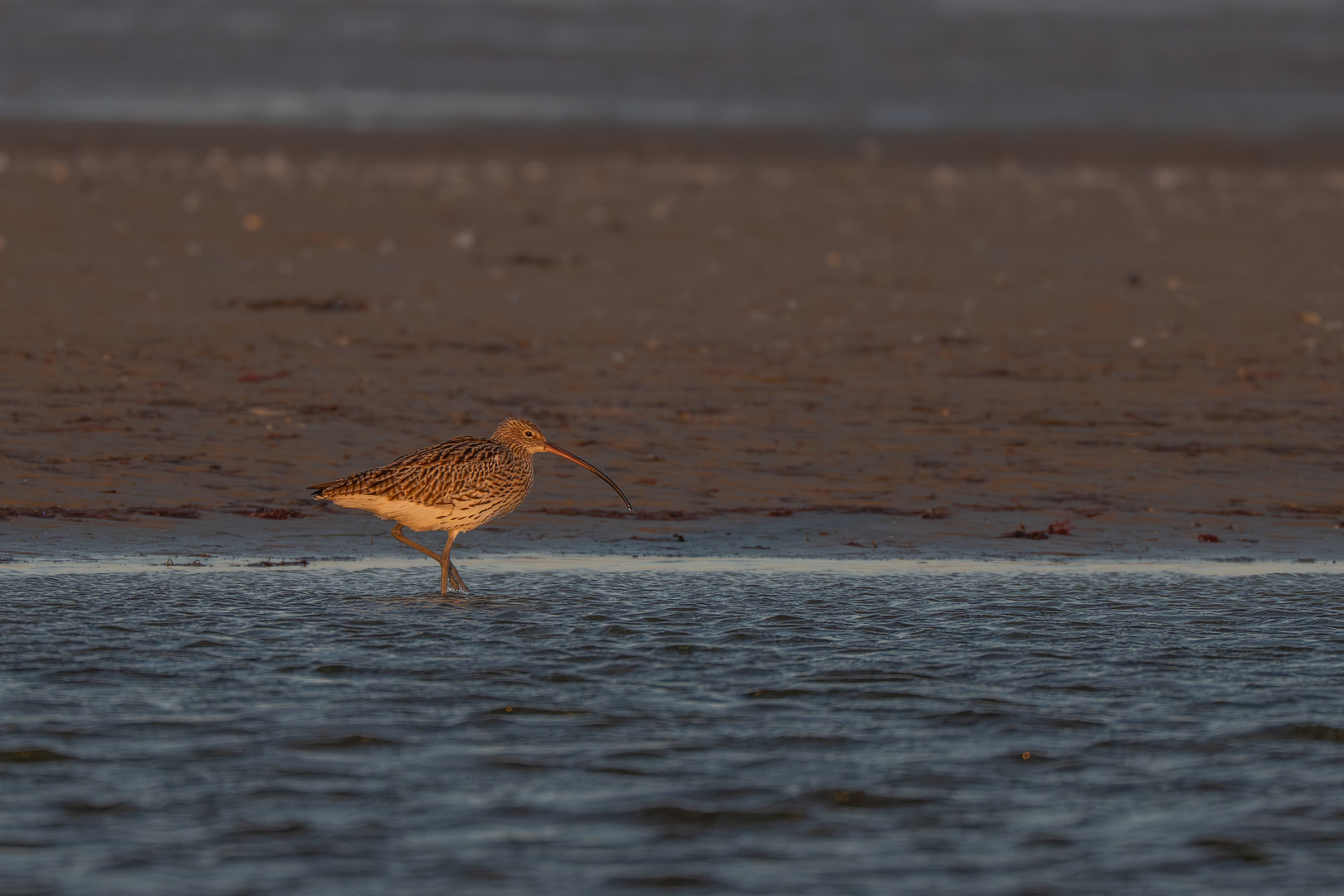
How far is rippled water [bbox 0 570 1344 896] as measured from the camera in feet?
18.3

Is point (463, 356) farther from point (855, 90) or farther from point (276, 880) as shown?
point (855, 90)

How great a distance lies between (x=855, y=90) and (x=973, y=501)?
33909mm

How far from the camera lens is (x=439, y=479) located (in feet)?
32.1

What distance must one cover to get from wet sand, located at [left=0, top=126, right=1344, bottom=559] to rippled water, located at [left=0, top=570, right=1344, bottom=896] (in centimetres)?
197

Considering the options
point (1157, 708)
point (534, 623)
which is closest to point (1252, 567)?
point (1157, 708)

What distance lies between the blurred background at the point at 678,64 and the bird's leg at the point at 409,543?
2541 cm

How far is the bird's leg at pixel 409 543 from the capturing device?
9.78 meters

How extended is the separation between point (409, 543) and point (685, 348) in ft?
21.4

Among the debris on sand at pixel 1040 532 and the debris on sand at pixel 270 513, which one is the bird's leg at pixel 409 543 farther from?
the debris on sand at pixel 1040 532

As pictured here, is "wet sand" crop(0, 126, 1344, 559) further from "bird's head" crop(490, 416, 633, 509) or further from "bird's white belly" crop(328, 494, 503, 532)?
"bird's white belly" crop(328, 494, 503, 532)

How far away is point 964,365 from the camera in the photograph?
1603cm

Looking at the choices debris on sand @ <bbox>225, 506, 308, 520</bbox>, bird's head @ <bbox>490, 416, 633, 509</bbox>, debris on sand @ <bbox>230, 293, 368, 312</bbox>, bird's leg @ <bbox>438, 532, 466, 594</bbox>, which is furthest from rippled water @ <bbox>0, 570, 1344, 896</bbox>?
debris on sand @ <bbox>230, 293, 368, 312</bbox>

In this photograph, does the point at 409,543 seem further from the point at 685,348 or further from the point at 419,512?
the point at 685,348

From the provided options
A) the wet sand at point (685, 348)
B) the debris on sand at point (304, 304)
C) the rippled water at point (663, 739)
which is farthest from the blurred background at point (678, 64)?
the rippled water at point (663, 739)
